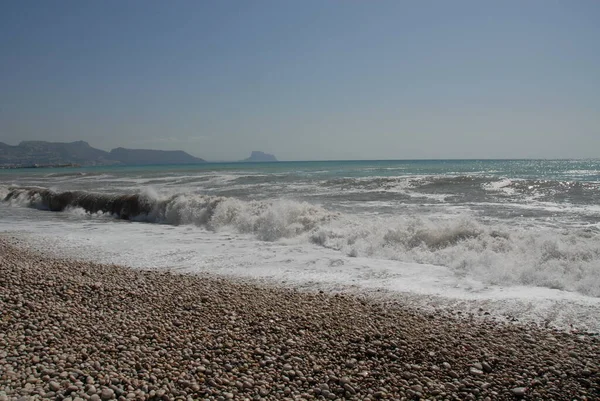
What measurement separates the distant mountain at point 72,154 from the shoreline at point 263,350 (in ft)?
517

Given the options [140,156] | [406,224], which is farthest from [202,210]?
[140,156]

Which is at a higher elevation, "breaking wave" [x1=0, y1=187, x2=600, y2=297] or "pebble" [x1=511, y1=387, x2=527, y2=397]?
"breaking wave" [x1=0, y1=187, x2=600, y2=297]

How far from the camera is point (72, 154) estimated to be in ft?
564

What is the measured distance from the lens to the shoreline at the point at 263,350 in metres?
3.70

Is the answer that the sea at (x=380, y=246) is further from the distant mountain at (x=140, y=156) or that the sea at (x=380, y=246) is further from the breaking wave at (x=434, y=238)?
the distant mountain at (x=140, y=156)

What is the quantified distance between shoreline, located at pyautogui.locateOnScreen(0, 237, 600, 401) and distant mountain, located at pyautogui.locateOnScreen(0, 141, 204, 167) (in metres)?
157

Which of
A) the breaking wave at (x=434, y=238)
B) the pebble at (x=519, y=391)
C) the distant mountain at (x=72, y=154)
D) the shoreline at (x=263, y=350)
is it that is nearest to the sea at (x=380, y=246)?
the breaking wave at (x=434, y=238)

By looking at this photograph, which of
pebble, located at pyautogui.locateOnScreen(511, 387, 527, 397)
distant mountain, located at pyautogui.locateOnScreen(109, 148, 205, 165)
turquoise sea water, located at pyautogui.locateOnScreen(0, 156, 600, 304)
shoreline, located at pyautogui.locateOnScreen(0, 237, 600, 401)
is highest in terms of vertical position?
distant mountain, located at pyautogui.locateOnScreen(109, 148, 205, 165)

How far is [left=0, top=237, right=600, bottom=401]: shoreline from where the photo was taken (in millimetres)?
3695

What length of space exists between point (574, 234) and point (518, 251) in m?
1.98

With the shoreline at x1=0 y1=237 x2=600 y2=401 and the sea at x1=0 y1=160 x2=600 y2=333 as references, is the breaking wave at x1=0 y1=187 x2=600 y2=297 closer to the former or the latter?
the sea at x1=0 y1=160 x2=600 y2=333

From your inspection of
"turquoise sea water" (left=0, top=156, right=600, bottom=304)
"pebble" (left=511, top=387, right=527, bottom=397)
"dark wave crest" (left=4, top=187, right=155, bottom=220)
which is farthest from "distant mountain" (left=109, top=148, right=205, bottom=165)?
"pebble" (left=511, top=387, right=527, bottom=397)

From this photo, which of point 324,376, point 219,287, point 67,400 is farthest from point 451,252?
point 67,400

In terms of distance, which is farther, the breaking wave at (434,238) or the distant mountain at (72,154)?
the distant mountain at (72,154)
